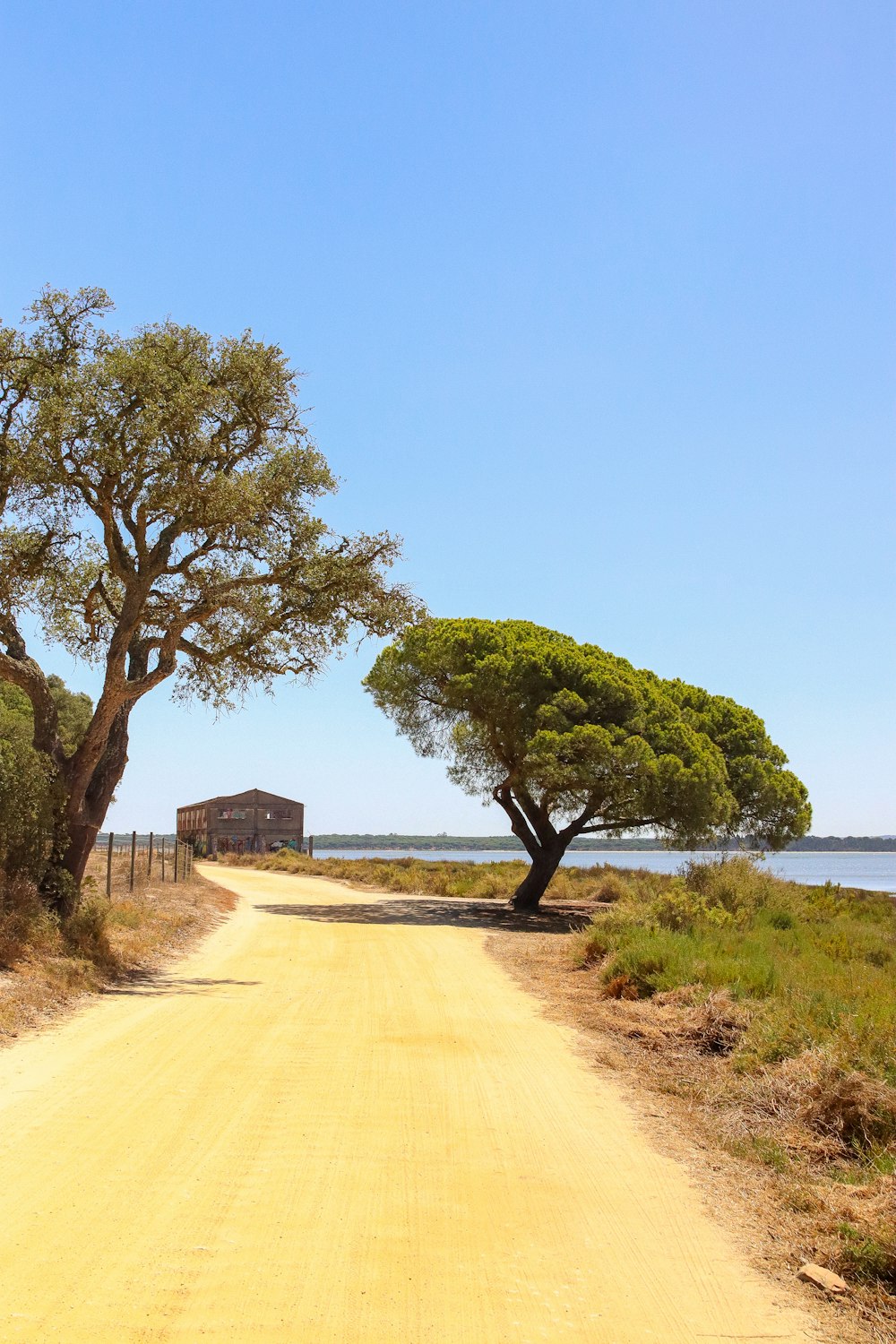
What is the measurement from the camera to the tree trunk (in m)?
30.5

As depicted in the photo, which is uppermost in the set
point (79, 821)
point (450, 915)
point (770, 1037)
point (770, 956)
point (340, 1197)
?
point (79, 821)

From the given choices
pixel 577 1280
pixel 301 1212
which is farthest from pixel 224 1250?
pixel 577 1280

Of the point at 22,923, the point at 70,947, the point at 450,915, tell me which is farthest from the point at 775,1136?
the point at 450,915

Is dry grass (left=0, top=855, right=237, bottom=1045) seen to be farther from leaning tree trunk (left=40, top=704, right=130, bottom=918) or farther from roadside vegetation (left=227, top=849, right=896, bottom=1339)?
roadside vegetation (left=227, top=849, right=896, bottom=1339)

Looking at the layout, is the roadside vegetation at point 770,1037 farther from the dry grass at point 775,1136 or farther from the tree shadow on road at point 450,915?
the tree shadow on road at point 450,915

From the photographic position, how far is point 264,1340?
3.93 metres

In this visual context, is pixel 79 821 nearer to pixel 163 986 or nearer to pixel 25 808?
pixel 25 808

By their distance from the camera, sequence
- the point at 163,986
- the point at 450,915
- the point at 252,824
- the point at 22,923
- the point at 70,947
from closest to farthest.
Answer: the point at 22,923 < the point at 163,986 < the point at 70,947 < the point at 450,915 < the point at 252,824

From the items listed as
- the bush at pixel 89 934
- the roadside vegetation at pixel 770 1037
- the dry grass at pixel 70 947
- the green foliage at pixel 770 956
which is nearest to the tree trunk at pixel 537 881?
the green foliage at pixel 770 956

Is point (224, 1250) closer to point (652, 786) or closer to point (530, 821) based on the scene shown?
point (652, 786)

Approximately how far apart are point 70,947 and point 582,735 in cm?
1537

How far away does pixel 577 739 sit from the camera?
2641cm

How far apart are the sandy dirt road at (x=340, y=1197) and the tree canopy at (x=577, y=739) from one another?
53.9 feet

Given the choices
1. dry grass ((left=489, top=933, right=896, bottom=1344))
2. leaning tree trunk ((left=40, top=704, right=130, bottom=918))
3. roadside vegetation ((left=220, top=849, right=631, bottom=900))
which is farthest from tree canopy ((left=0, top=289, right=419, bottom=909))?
roadside vegetation ((left=220, top=849, right=631, bottom=900))
